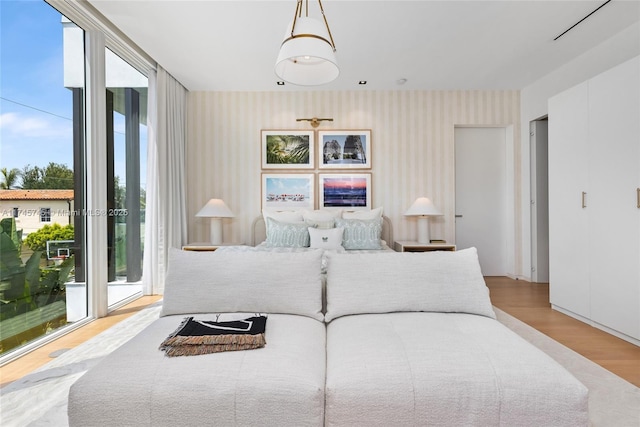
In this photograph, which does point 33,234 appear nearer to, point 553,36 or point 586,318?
point 586,318

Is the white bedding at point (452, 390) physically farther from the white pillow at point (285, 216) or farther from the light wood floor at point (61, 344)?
the white pillow at point (285, 216)

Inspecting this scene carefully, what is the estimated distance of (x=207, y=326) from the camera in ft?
4.89

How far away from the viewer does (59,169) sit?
2.76 metres

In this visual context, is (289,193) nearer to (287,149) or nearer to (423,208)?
(287,149)

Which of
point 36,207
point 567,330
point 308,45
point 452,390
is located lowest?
point 567,330

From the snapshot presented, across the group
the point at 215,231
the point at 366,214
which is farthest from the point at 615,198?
the point at 215,231

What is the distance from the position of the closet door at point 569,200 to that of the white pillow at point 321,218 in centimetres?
236

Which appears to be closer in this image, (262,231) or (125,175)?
(125,175)

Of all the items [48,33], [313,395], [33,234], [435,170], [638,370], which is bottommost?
[638,370]

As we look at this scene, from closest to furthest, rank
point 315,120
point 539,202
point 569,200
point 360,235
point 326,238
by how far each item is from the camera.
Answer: point 569,200 < point 326,238 < point 360,235 < point 539,202 < point 315,120

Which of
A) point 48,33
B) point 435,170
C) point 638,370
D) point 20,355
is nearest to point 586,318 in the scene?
point 638,370

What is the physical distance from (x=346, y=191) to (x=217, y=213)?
1.76 meters

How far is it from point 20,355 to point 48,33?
8.02 ft

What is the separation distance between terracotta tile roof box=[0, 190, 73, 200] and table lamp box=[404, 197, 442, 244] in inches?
144
